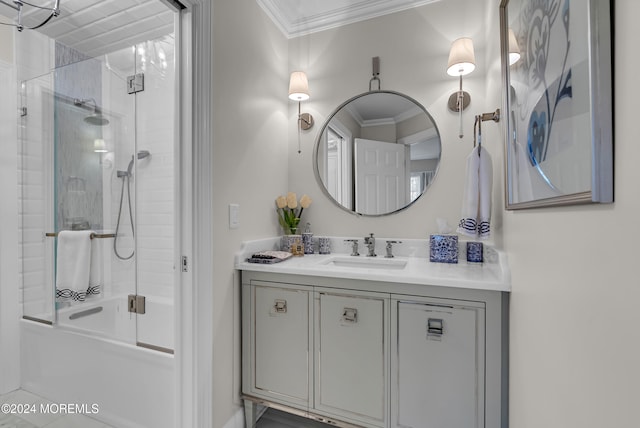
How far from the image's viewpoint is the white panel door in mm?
1920

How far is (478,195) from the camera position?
1463 millimetres

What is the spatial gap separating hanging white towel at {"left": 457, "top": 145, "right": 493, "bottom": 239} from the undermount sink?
44 cm

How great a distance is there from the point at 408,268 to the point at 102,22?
8.34ft

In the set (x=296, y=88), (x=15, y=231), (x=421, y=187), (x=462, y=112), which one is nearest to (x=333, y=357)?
(x=421, y=187)

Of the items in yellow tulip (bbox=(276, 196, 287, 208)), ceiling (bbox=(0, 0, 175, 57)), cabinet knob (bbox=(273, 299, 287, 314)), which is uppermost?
ceiling (bbox=(0, 0, 175, 57))

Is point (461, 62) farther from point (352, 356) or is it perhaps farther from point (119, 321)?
point (119, 321)

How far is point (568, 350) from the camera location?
59cm

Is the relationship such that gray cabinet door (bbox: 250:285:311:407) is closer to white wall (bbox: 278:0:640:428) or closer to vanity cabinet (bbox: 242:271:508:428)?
vanity cabinet (bbox: 242:271:508:428)

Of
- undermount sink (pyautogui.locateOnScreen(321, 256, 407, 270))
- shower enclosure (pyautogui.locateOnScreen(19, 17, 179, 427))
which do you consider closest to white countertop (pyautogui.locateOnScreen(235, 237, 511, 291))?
undermount sink (pyautogui.locateOnScreen(321, 256, 407, 270))

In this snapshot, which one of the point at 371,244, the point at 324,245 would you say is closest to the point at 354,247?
the point at 371,244

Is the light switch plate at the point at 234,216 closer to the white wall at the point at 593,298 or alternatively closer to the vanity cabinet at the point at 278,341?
the vanity cabinet at the point at 278,341

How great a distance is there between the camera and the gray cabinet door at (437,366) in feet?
3.92

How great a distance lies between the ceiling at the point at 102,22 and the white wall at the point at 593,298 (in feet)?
6.94

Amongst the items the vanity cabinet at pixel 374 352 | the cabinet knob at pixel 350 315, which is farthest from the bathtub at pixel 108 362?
the cabinet knob at pixel 350 315
